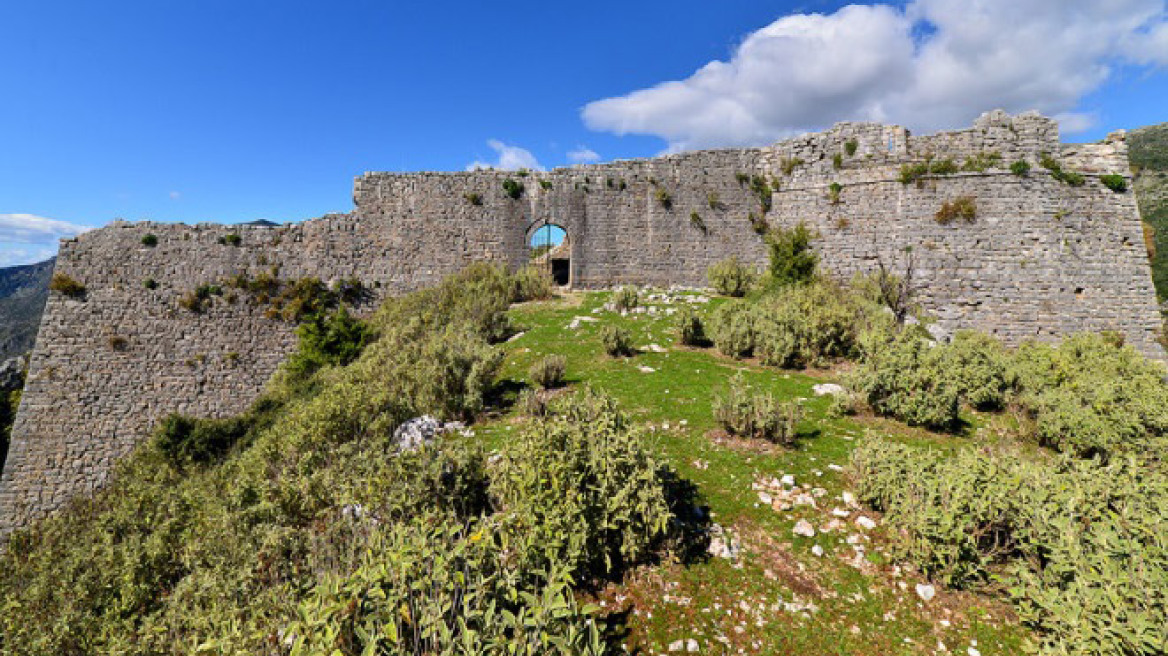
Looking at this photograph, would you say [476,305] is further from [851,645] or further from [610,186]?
[851,645]

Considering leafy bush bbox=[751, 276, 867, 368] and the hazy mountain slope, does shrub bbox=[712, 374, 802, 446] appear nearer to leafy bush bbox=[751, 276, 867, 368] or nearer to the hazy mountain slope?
leafy bush bbox=[751, 276, 867, 368]

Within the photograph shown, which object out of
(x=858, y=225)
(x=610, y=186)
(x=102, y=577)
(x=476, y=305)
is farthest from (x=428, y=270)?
(x=858, y=225)

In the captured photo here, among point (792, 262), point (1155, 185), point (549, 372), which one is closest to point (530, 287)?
point (549, 372)

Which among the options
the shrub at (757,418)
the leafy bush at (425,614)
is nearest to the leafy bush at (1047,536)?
the shrub at (757,418)

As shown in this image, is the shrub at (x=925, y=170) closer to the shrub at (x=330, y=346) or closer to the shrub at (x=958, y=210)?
the shrub at (x=958, y=210)

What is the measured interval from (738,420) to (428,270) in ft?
46.3

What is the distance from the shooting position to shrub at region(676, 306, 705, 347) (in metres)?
10.8

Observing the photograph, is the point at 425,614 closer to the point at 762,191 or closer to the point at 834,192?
the point at 834,192

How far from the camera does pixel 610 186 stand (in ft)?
59.1

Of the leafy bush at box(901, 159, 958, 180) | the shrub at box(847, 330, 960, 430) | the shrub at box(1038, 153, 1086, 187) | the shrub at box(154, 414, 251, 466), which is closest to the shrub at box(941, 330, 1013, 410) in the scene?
the shrub at box(847, 330, 960, 430)

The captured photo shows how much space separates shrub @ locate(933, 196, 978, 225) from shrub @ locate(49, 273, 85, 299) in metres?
27.6

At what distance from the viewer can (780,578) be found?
4184 millimetres

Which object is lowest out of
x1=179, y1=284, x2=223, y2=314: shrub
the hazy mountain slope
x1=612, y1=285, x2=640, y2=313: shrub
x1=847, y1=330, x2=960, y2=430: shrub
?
x1=847, y1=330, x2=960, y2=430: shrub

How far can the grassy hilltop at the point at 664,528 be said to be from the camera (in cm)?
296
